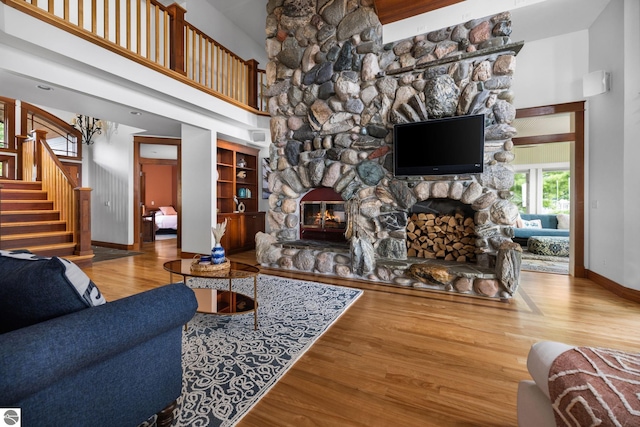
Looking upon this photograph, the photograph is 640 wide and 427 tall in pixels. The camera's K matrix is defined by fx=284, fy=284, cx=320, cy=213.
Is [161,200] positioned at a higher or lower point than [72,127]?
lower

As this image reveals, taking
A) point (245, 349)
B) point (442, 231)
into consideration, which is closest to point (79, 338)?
point (245, 349)

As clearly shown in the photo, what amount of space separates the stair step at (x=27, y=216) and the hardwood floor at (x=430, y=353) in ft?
8.90

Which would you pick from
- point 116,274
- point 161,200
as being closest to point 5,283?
point 116,274

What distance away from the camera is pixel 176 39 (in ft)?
13.7

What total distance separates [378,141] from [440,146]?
2.49 ft

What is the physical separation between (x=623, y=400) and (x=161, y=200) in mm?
11166

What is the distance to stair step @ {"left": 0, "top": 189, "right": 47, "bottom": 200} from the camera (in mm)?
4922

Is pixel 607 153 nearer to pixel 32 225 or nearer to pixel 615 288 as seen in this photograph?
pixel 615 288

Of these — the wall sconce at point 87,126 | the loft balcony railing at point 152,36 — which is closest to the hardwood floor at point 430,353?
the loft balcony railing at point 152,36

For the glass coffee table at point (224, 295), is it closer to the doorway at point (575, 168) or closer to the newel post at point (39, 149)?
the doorway at point (575, 168)

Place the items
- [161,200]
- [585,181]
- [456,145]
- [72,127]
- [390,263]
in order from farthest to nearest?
[161,200], [72,127], [585,181], [390,263], [456,145]

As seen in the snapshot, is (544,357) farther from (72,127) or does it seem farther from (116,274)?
(72,127)

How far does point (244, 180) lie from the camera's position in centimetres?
645

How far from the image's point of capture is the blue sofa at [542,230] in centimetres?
575
